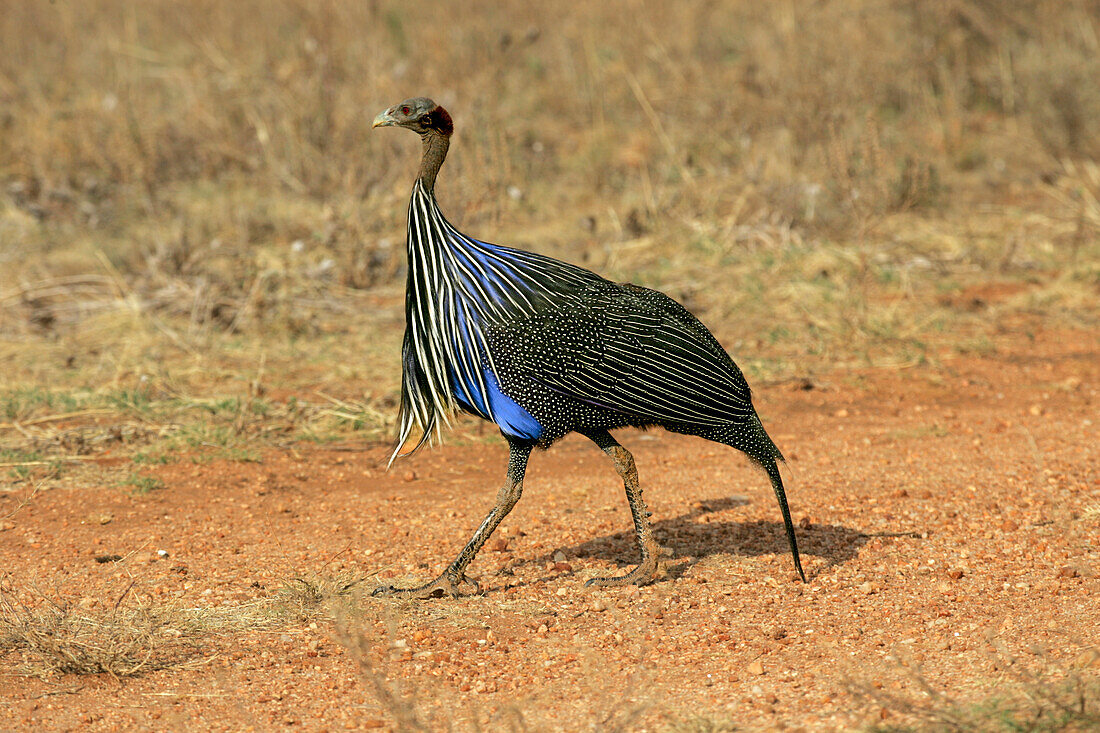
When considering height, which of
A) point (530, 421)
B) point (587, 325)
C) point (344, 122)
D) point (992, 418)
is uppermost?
point (344, 122)

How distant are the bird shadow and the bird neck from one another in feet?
5.11

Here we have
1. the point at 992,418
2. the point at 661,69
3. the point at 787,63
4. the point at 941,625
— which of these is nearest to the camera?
the point at 941,625

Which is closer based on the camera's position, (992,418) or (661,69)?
(992,418)

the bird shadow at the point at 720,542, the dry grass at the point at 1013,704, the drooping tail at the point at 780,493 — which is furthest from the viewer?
the bird shadow at the point at 720,542

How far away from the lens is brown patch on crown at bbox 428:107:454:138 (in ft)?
13.8

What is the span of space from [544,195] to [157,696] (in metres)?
7.80

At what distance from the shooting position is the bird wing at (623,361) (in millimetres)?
3922

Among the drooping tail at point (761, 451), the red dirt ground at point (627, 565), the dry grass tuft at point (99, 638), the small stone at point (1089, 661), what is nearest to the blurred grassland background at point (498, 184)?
the red dirt ground at point (627, 565)

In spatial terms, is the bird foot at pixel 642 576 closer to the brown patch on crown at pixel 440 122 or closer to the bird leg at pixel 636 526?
the bird leg at pixel 636 526

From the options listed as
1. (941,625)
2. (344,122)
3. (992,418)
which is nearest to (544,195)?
(344,122)

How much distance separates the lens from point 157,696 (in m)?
3.37

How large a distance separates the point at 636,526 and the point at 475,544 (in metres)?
0.60

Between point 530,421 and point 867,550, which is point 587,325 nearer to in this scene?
point 530,421

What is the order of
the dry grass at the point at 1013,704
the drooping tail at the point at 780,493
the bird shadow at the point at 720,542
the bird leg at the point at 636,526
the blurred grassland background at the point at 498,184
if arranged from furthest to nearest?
the blurred grassland background at the point at 498,184 → the bird shadow at the point at 720,542 → the bird leg at the point at 636,526 → the drooping tail at the point at 780,493 → the dry grass at the point at 1013,704
